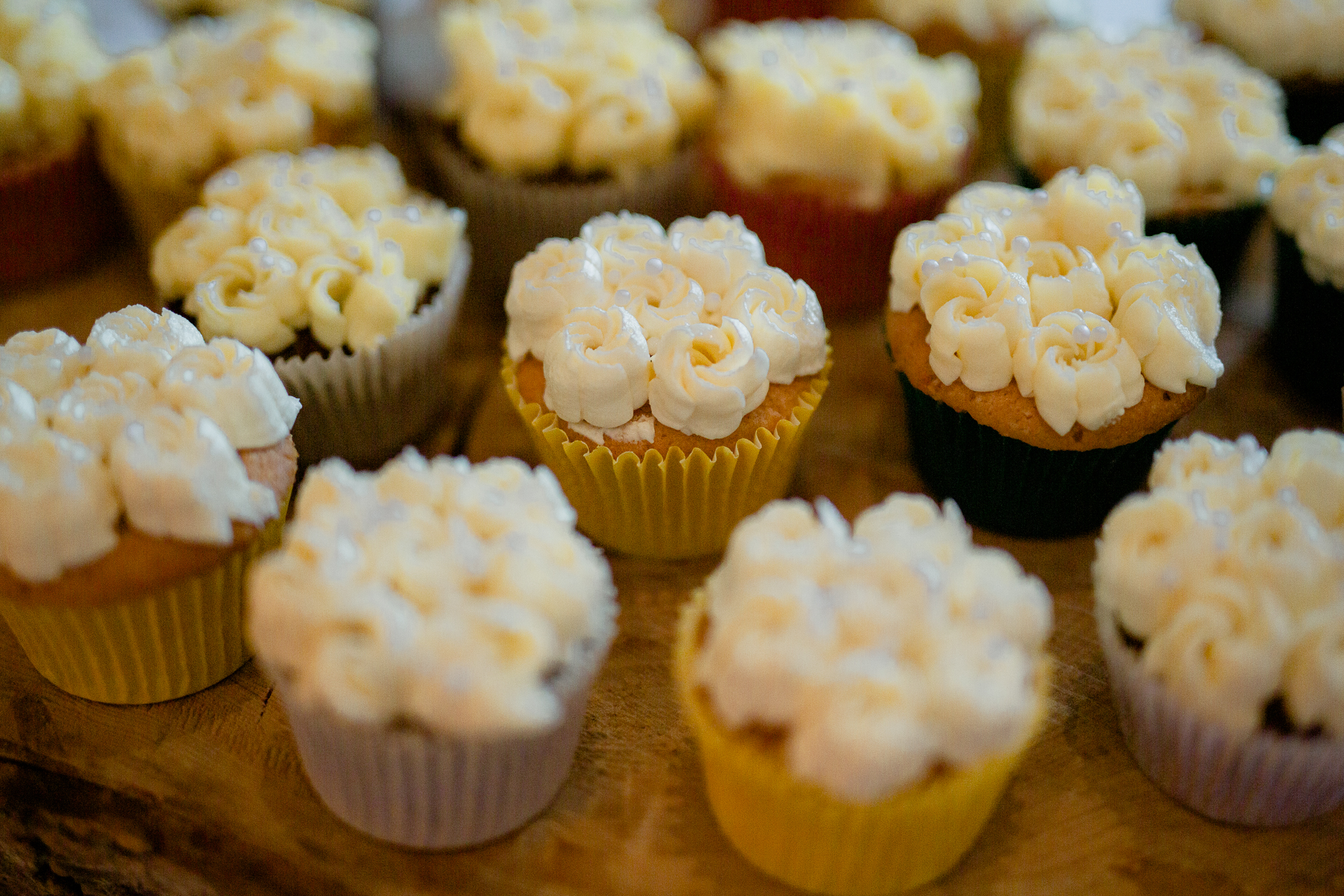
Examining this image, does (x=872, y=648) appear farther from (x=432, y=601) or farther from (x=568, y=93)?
(x=568, y=93)

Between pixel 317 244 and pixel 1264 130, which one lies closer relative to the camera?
pixel 317 244

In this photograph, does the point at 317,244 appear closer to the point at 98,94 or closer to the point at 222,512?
the point at 222,512

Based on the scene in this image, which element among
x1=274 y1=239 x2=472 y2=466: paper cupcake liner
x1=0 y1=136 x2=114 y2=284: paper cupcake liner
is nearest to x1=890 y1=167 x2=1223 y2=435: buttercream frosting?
x1=274 y1=239 x2=472 y2=466: paper cupcake liner

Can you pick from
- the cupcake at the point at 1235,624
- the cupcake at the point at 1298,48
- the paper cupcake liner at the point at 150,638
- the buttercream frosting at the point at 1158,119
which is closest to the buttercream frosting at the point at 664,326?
the paper cupcake liner at the point at 150,638

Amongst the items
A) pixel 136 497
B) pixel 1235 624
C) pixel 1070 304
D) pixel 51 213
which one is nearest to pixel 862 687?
pixel 1235 624

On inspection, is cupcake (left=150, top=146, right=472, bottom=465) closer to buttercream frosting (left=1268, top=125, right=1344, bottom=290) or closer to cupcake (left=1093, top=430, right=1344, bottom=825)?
cupcake (left=1093, top=430, right=1344, bottom=825)

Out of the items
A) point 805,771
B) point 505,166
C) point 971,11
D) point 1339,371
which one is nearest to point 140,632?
point 805,771
